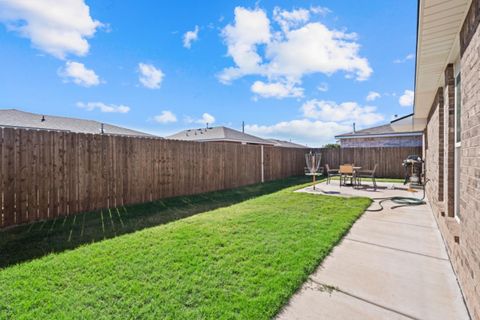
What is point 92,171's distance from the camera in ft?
19.1

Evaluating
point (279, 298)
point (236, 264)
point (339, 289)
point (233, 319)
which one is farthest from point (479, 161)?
point (236, 264)

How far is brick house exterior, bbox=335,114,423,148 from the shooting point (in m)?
16.4

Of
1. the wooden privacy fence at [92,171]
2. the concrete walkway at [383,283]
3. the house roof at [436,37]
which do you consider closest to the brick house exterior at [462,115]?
the house roof at [436,37]

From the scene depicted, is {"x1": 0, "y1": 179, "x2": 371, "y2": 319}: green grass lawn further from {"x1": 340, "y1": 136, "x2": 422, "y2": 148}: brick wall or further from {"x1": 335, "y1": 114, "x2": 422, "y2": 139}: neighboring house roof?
{"x1": 340, "y1": 136, "x2": 422, "y2": 148}: brick wall

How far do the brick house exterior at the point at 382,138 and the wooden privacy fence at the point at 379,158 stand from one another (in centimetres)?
260

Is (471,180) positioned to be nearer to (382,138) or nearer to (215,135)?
(382,138)

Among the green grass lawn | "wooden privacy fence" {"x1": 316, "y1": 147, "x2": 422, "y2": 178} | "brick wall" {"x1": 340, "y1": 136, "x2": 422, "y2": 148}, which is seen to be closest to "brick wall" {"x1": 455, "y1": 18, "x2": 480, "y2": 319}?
the green grass lawn

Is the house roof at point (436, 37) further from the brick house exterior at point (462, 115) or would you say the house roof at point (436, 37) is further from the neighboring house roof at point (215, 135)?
the neighboring house roof at point (215, 135)

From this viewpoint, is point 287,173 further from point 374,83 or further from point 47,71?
point 47,71

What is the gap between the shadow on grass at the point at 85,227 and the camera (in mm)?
3412

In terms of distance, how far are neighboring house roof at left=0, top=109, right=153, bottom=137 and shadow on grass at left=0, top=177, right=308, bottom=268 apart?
997 centimetres

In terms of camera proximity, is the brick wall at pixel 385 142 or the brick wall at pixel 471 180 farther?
the brick wall at pixel 385 142

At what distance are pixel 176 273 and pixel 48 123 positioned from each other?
50.1 ft

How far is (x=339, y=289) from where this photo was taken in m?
2.43
